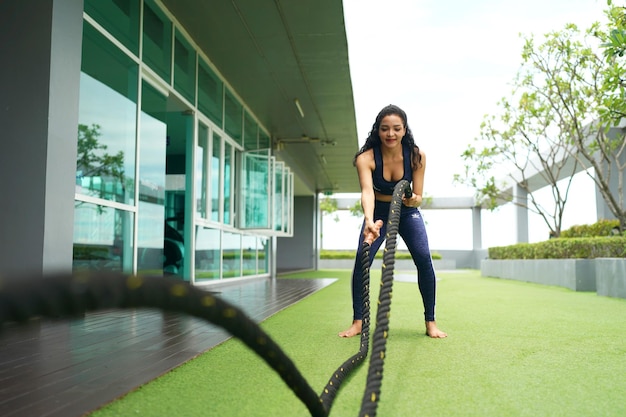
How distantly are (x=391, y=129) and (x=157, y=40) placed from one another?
352 cm

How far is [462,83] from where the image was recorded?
962 inches

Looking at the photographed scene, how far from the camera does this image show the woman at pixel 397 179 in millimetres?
3033

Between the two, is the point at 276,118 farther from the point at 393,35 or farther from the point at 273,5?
the point at 393,35

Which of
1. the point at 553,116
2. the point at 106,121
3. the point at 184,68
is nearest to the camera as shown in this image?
the point at 106,121

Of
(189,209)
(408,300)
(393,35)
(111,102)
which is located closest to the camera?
(111,102)

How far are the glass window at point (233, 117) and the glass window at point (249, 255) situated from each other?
5.98 feet

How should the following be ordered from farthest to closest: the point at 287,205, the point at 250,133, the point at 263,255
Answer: the point at 263,255
the point at 287,205
the point at 250,133

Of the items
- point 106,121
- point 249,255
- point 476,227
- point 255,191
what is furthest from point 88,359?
point 476,227

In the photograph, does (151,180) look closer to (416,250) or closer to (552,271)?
(416,250)

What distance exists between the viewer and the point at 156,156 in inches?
217

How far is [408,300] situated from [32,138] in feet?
12.9

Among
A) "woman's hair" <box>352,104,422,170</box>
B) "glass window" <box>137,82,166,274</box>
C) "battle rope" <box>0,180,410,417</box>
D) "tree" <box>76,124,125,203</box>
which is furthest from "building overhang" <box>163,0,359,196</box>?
"battle rope" <box>0,180,410,417</box>

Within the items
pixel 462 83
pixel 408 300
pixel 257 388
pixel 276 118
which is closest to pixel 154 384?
pixel 257 388

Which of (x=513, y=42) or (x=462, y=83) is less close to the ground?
(x=462, y=83)
